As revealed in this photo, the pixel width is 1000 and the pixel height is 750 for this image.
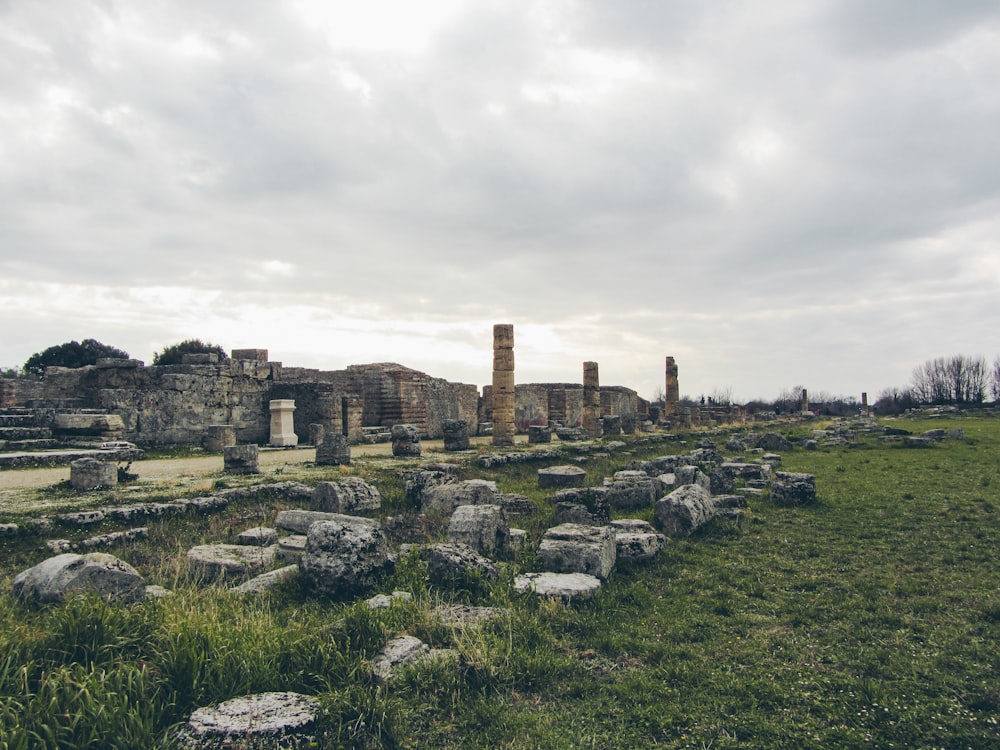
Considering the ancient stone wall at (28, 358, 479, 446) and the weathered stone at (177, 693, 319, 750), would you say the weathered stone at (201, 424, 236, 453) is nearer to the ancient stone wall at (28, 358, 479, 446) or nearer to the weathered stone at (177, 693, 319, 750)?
the ancient stone wall at (28, 358, 479, 446)

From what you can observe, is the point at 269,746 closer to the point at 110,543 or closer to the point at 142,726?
the point at 142,726

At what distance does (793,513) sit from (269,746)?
9520 millimetres

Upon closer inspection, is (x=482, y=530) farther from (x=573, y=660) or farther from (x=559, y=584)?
(x=573, y=660)

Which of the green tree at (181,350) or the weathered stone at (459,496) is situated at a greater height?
the green tree at (181,350)

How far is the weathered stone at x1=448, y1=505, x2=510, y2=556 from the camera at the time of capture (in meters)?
7.74

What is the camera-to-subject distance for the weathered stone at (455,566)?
6.34 meters

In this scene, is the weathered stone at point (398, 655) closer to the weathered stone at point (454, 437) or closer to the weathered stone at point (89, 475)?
the weathered stone at point (89, 475)

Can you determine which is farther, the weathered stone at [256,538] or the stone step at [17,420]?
the stone step at [17,420]

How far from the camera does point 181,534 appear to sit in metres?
8.28

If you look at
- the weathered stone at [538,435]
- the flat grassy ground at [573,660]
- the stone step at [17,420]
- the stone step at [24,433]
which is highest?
the stone step at [17,420]

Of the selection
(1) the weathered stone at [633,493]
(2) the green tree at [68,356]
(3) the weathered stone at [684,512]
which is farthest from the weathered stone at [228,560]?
(2) the green tree at [68,356]

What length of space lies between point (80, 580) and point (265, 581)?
1568 millimetres

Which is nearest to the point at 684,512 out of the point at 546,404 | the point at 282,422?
the point at 282,422

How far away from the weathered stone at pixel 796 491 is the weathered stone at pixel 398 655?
8884 mm
